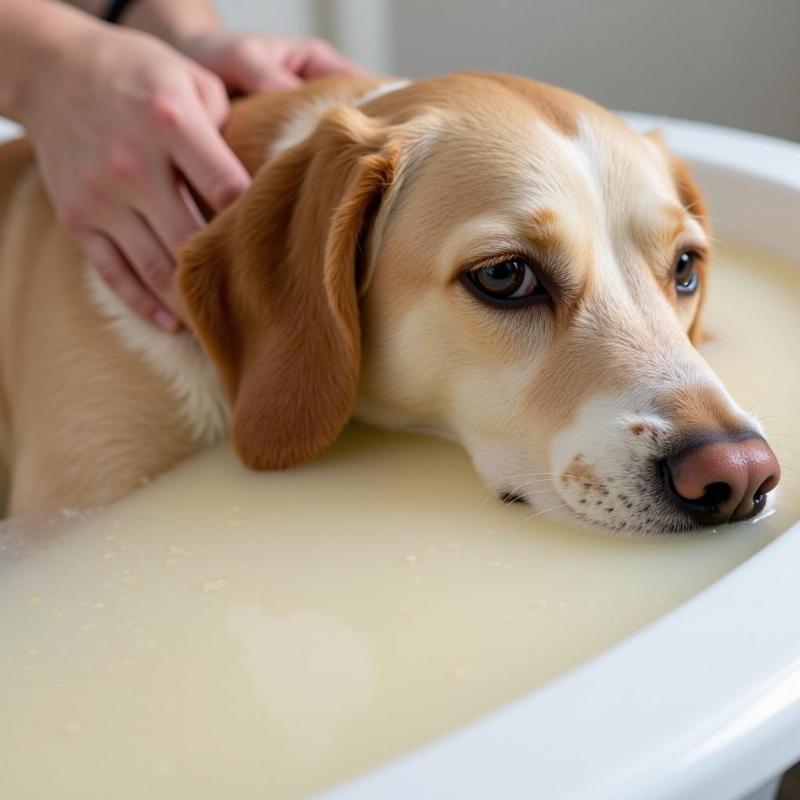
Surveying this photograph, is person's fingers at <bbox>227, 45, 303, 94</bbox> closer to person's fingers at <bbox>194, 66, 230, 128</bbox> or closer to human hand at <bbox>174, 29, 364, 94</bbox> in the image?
human hand at <bbox>174, 29, 364, 94</bbox>

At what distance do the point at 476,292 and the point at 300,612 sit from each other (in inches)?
18.9

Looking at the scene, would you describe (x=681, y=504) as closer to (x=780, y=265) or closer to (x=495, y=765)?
(x=495, y=765)

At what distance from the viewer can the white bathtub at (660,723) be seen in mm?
740

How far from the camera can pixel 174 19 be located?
2.29 metres

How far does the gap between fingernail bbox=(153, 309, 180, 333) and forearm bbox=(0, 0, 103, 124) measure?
50 centimetres

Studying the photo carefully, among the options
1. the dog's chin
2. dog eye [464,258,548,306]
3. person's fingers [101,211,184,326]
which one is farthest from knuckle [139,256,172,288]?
the dog's chin

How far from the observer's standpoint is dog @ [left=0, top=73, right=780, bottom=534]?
123 cm

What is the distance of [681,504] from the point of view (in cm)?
118

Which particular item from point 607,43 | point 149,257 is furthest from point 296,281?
point 607,43

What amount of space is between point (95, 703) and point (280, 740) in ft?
0.69

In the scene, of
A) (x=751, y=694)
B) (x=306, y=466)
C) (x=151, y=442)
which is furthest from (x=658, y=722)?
(x=151, y=442)

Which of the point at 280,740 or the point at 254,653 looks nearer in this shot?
the point at 280,740

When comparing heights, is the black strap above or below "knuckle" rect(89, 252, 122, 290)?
above

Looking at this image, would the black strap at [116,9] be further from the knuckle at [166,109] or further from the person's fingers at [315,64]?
the knuckle at [166,109]
